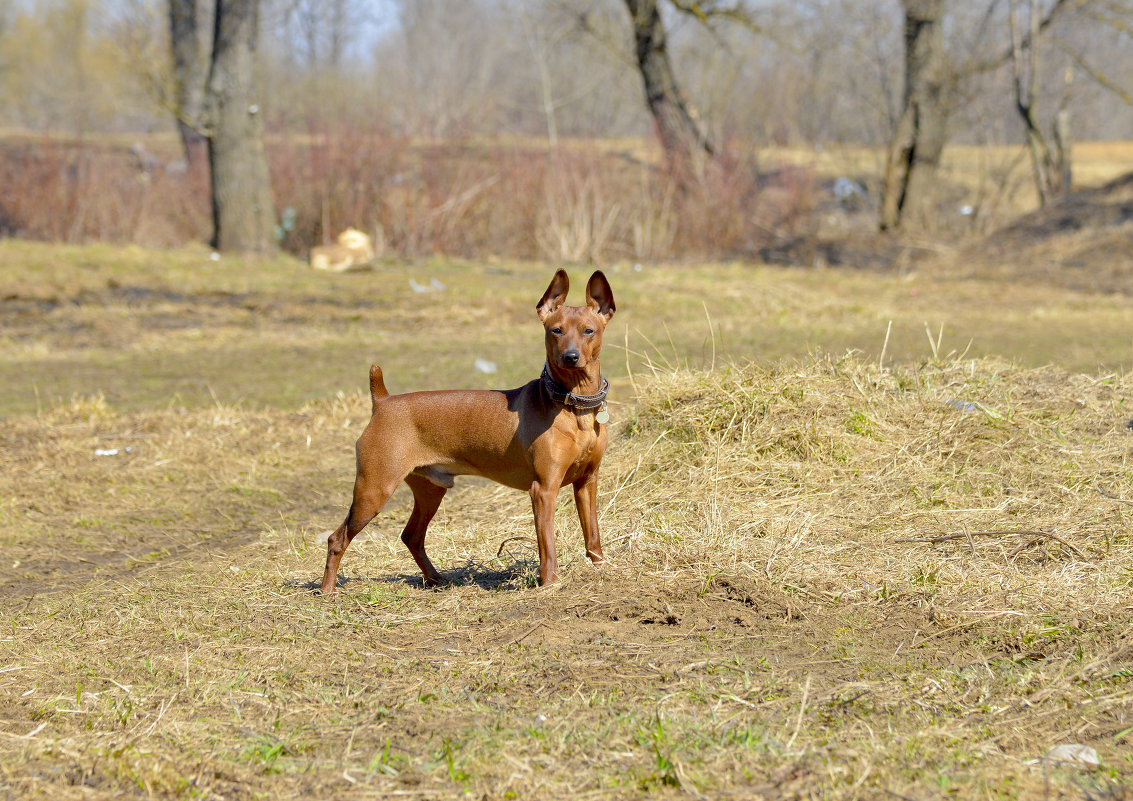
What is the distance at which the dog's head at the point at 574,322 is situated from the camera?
14.0 ft

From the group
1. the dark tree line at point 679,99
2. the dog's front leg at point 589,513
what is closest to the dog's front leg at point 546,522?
the dog's front leg at point 589,513

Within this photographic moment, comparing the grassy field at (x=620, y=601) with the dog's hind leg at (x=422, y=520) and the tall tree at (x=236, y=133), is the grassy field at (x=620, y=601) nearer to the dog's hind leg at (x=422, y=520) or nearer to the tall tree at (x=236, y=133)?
the dog's hind leg at (x=422, y=520)

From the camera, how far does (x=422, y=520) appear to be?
510 centimetres

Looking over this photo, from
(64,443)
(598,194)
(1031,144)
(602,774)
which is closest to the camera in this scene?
(602,774)

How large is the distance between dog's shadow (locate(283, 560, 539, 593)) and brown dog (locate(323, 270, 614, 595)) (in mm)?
263

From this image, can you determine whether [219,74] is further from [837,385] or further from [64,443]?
[837,385]

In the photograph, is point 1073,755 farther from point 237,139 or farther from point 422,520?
point 237,139

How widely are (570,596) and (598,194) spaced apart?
16591 millimetres

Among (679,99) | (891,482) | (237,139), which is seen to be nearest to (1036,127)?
(679,99)

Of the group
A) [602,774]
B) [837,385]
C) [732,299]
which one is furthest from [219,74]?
[602,774]

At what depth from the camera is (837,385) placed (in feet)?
22.9

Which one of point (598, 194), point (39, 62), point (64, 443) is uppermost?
point (39, 62)

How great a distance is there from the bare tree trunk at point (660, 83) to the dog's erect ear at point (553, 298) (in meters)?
18.5

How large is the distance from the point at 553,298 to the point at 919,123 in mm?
20570
